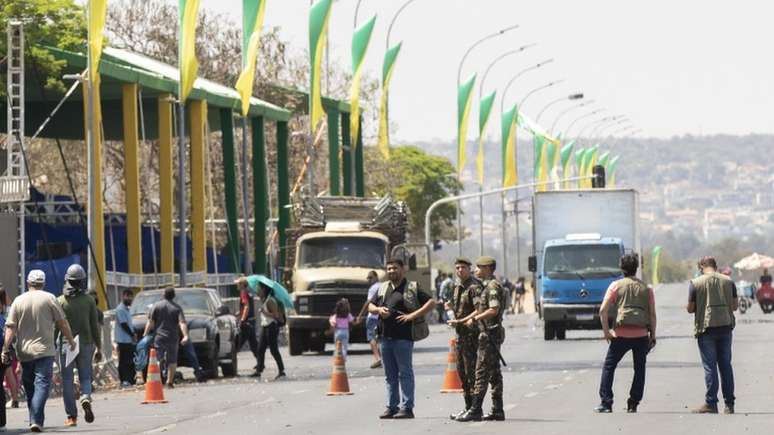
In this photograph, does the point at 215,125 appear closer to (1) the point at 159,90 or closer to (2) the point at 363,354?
(1) the point at 159,90

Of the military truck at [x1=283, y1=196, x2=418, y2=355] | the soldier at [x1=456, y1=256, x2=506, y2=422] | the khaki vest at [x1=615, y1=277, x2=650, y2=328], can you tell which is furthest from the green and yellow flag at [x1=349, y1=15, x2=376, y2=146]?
the soldier at [x1=456, y1=256, x2=506, y2=422]

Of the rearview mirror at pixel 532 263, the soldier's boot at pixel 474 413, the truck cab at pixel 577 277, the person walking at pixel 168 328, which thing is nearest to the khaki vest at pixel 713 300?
the soldier's boot at pixel 474 413

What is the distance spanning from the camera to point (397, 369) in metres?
21.4

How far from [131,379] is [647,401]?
37.2 feet

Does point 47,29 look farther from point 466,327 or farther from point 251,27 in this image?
point 466,327

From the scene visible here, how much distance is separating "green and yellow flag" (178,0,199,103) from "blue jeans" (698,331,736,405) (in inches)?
902

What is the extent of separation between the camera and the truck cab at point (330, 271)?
4253cm

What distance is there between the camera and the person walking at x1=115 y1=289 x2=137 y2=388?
106ft

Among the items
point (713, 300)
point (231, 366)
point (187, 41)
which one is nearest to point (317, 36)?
point (187, 41)

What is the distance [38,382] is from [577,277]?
2607cm

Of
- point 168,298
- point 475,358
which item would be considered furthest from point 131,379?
point 475,358

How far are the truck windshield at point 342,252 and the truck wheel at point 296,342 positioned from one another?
1.59 m

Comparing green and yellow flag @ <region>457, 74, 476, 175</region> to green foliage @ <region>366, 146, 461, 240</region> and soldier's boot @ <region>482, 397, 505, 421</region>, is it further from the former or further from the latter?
green foliage @ <region>366, 146, 461, 240</region>

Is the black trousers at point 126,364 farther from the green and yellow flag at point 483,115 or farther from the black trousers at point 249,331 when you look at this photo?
the green and yellow flag at point 483,115
